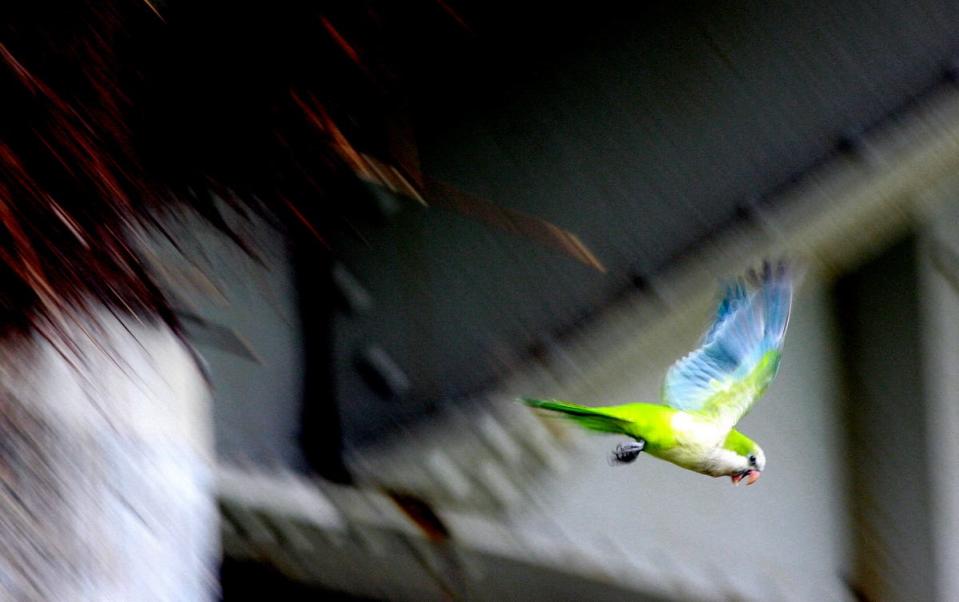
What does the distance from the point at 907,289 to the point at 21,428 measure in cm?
99

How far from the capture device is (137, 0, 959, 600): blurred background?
844 millimetres

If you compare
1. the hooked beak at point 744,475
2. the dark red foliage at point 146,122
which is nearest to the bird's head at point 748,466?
the hooked beak at point 744,475

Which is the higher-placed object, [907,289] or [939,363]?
[907,289]

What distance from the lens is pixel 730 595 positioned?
4.25ft

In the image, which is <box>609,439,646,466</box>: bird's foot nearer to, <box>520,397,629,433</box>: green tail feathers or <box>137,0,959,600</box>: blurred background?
<box>520,397,629,433</box>: green tail feathers

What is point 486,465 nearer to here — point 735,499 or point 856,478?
point 735,499

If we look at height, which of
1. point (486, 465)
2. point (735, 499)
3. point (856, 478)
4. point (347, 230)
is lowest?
point (856, 478)

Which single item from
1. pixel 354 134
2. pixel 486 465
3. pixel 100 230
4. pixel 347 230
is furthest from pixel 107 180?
pixel 486 465

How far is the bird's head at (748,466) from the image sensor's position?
58cm

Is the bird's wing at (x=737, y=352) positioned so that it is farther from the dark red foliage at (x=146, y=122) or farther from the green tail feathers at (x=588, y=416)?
the dark red foliage at (x=146, y=122)

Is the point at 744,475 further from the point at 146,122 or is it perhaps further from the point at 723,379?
the point at 146,122

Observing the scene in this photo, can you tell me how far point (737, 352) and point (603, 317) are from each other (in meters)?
0.32

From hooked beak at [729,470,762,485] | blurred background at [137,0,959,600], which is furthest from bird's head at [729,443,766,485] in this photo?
blurred background at [137,0,959,600]

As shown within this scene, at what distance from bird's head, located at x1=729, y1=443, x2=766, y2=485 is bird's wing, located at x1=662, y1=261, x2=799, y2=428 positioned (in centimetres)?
3
